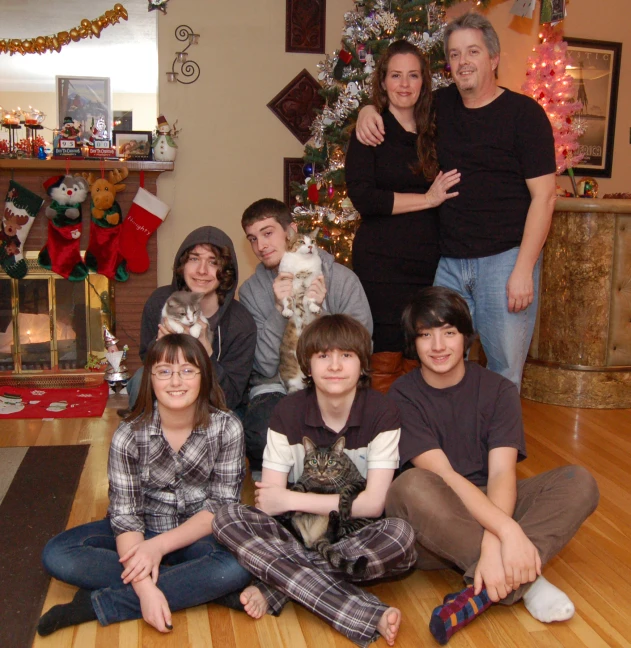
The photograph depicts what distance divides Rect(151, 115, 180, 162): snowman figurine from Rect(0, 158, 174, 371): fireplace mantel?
0.16ft

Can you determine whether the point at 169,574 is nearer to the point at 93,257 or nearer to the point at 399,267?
the point at 399,267

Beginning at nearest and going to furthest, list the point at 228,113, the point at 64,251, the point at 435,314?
the point at 435,314 → the point at 64,251 → the point at 228,113

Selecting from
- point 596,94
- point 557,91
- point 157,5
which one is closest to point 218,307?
point 157,5

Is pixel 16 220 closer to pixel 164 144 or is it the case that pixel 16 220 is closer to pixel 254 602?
pixel 164 144

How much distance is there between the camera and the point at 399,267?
263 cm

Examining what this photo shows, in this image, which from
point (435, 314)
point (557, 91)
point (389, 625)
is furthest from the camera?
point (557, 91)

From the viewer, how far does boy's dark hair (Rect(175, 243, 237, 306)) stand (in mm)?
2502

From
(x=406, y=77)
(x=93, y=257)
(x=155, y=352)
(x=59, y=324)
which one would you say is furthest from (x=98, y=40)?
(x=155, y=352)

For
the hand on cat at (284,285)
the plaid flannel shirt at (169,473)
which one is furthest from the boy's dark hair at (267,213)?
the plaid flannel shirt at (169,473)

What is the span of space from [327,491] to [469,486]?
0.38 metres

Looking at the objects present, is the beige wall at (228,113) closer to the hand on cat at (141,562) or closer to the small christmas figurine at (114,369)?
the small christmas figurine at (114,369)

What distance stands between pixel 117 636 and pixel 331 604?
1.72 ft

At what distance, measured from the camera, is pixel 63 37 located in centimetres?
414

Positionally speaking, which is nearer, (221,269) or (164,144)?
(221,269)
